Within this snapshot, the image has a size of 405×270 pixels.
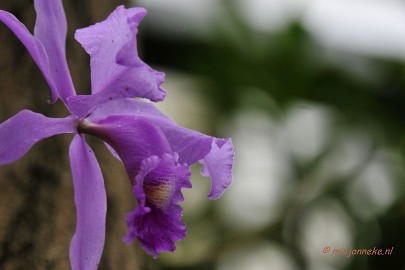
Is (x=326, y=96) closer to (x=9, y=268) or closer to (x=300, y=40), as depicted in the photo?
(x=300, y=40)

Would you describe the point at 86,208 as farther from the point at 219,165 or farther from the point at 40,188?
the point at 40,188

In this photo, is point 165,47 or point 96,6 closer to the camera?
point 96,6

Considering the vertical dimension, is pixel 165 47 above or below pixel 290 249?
above

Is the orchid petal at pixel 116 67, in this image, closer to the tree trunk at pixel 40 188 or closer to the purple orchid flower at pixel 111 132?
the purple orchid flower at pixel 111 132

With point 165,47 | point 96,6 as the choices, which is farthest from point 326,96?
point 96,6

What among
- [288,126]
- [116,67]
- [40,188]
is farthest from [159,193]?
[288,126]

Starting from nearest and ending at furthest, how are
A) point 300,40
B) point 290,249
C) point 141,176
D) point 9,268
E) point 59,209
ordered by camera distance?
1. point 141,176
2. point 9,268
3. point 59,209
4. point 290,249
5. point 300,40
